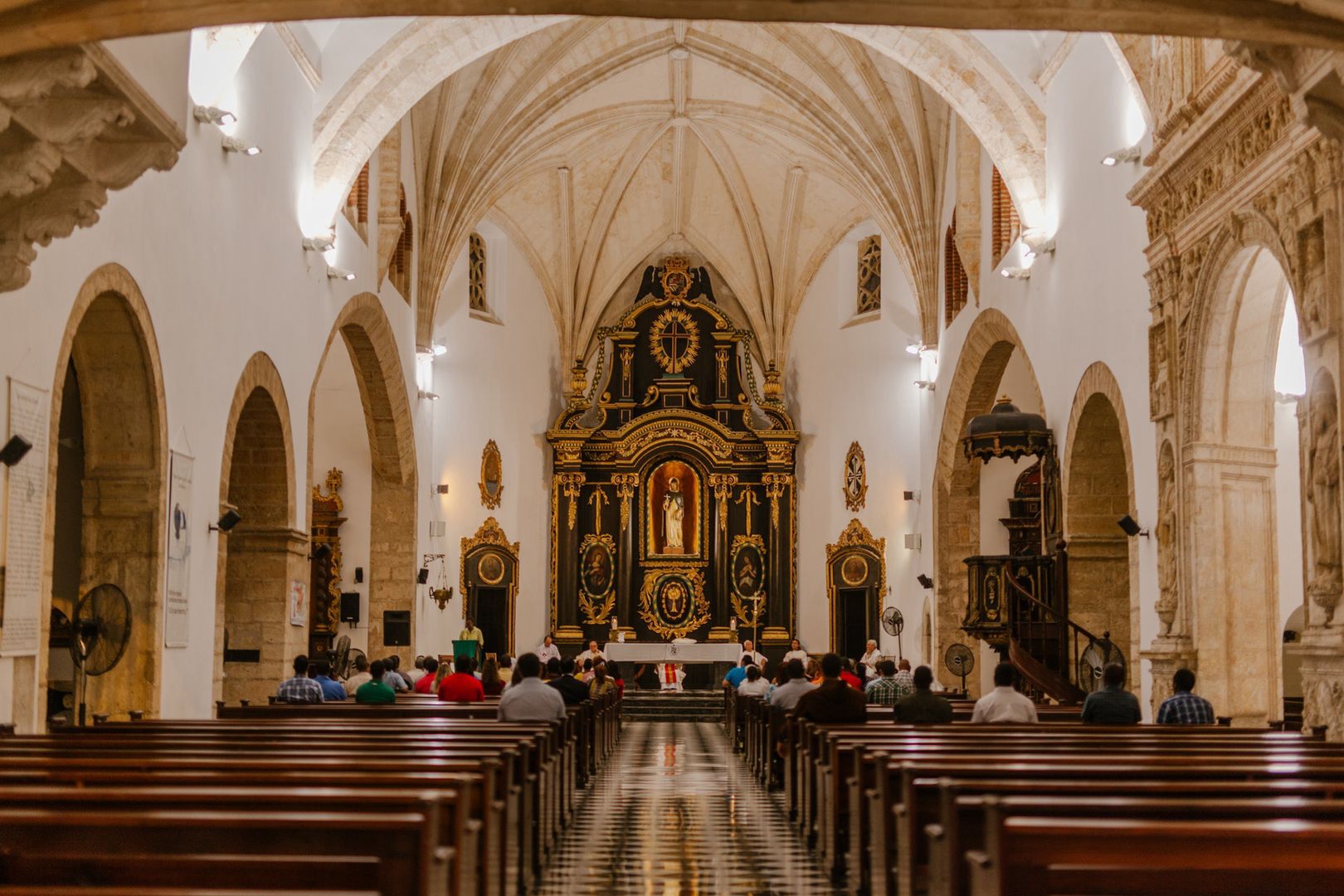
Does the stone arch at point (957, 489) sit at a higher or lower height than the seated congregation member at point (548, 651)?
Result: higher

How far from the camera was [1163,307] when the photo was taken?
13258 millimetres

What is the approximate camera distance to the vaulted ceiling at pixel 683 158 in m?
22.1

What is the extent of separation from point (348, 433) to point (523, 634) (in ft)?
22.4

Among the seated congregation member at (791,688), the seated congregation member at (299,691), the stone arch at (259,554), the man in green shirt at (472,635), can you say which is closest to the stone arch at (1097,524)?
the seated congregation member at (791,688)

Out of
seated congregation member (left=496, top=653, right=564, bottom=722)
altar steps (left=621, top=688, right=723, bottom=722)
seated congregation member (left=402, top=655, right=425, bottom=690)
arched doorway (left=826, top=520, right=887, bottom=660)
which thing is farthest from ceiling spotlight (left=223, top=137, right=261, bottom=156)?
arched doorway (left=826, top=520, right=887, bottom=660)

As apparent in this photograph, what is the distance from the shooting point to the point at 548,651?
26.2 m

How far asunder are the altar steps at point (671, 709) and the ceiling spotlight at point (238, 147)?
1082 cm

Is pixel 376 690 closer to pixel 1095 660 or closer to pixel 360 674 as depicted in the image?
pixel 360 674

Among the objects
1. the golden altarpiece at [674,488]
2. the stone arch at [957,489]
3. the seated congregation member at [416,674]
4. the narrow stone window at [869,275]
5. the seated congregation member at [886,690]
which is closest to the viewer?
the seated congregation member at [886,690]

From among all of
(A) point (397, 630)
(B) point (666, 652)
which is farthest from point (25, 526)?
(B) point (666, 652)

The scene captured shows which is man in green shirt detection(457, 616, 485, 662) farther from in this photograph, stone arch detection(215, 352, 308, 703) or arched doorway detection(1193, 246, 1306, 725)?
arched doorway detection(1193, 246, 1306, 725)

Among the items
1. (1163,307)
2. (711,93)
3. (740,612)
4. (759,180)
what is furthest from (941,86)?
(740,612)

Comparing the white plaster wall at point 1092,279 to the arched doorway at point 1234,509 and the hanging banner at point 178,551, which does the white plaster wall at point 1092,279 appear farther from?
the hanging banner at point 178,551

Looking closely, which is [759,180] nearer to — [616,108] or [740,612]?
[616,108]
